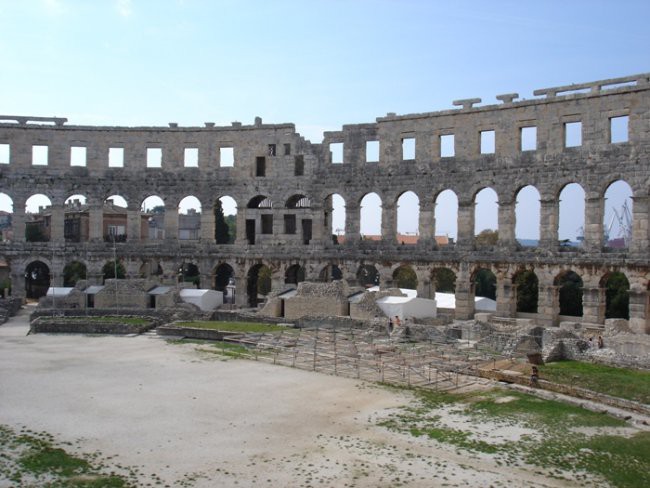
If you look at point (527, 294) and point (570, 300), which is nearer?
point (570, 300)

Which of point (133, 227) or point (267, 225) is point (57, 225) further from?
point (267, 225)

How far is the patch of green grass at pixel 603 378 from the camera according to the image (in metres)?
19.5

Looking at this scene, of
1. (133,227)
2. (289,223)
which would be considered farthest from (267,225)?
(133,227)

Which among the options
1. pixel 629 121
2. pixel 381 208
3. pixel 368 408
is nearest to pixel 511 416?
pixel 368 408

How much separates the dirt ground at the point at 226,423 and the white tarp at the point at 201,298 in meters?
12.2

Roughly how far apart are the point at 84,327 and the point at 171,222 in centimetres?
1334

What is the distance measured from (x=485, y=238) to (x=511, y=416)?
51.8 metres

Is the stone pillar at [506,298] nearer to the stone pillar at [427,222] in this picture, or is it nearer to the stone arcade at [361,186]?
the stone arcade at [361,186]

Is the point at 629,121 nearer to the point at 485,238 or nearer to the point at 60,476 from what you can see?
the point at 60,476

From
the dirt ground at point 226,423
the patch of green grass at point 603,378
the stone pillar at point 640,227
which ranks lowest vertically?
the dirt ground at point 226,423

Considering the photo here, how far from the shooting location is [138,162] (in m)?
44.6

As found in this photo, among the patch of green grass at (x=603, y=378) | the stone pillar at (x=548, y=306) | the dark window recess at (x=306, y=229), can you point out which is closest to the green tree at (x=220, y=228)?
the dark window recess at (x=306, y=229)

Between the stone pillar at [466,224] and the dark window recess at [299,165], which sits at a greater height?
the dark window recess at [299,165]

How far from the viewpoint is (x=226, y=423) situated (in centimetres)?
1683
